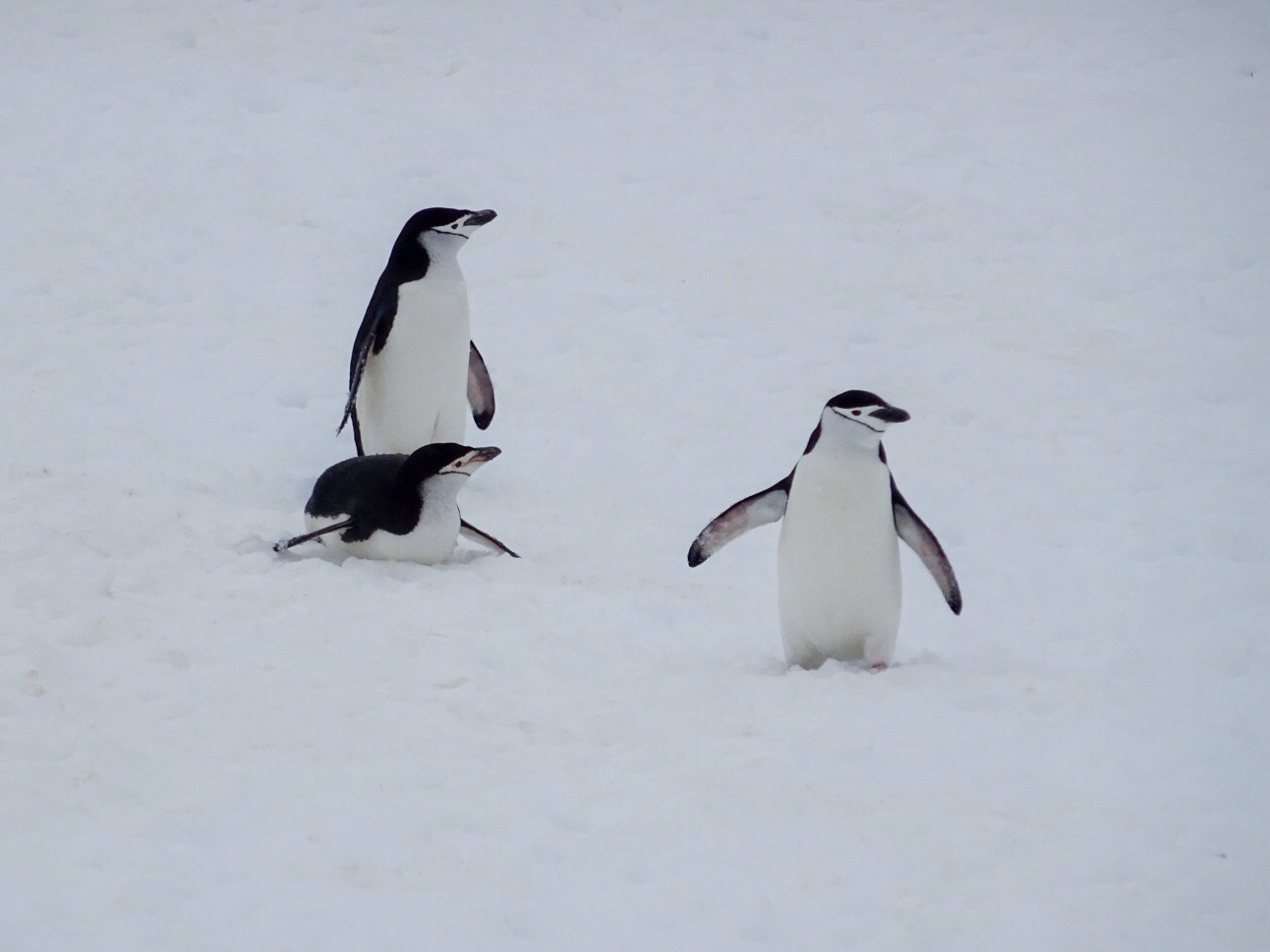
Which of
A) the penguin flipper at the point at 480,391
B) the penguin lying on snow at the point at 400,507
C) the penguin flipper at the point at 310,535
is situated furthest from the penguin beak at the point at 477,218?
the penguin flipper at the point at 310,535

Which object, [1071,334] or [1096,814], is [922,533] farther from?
[1071,334]

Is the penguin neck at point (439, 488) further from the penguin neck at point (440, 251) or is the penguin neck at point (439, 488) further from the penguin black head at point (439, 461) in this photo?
the penguin neck at point (440, 251)

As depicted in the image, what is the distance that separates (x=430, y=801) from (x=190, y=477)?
2.67 meters

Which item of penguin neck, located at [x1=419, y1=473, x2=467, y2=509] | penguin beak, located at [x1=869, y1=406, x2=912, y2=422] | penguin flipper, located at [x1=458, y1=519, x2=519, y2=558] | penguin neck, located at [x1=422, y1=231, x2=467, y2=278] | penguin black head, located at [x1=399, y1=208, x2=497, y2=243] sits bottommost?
penguin flipper, located at [x1=458, y1=519, x2=519, y2=558]

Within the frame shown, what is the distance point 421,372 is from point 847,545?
87.1 inches

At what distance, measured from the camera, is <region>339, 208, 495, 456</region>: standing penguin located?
5070 mm

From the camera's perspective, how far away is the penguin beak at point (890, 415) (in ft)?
11.3

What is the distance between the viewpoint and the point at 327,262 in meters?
6.91

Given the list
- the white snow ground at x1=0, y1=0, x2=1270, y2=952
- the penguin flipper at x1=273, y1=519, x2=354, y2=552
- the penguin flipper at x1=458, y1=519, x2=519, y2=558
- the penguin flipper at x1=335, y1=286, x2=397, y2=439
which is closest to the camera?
the white snow ground at x1=0, y1=0, x2=1270, y2=952

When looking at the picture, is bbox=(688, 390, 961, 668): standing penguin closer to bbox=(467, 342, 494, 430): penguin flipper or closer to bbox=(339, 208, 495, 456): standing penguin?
bbox=(339, 208, 495, 456): standing penguin

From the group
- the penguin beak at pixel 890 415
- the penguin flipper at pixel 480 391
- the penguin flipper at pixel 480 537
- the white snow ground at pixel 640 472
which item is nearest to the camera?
the white snow ground at pixel 640 472

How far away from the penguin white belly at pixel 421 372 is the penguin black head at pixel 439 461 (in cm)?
110

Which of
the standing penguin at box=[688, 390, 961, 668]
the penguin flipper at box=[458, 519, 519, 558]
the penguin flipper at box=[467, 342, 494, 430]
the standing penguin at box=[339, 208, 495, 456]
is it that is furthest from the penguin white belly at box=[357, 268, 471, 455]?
the standing penguin at box=[688, 390, 961, 668]

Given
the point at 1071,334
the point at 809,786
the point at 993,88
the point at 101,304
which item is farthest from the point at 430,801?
the point at 993,88
